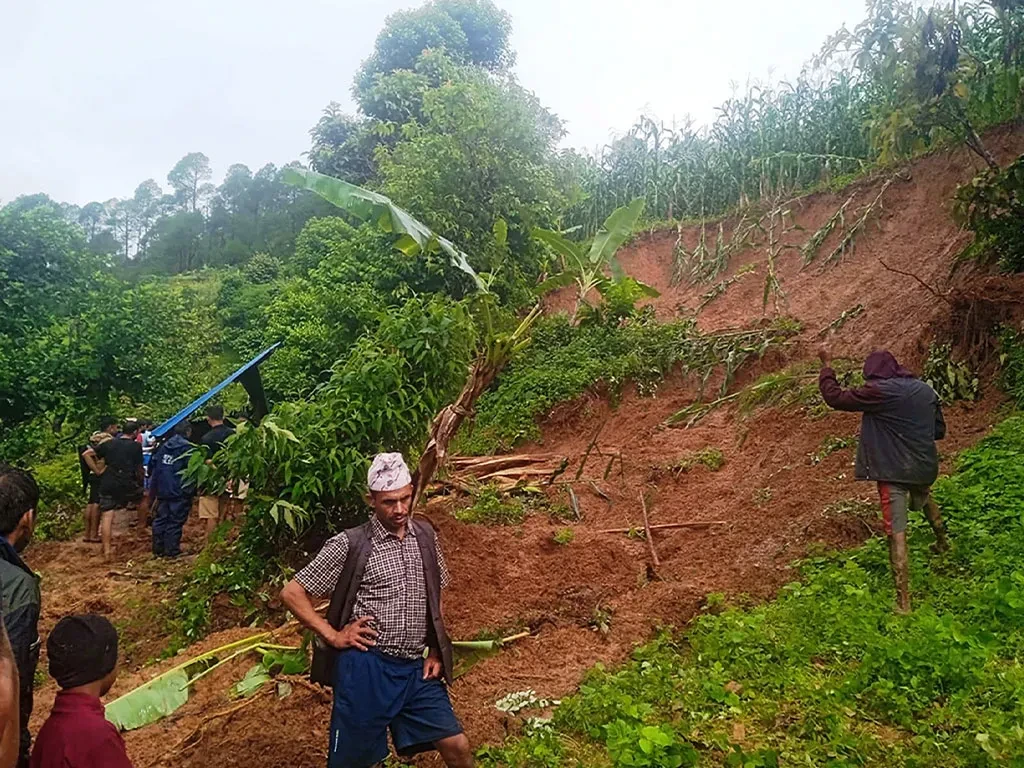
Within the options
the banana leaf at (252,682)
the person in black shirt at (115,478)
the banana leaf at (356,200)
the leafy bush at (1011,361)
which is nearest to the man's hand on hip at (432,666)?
the banana leaf at (252,682)

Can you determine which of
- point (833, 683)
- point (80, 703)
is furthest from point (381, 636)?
point (833, 683)

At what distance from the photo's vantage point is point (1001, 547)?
16.2 feet

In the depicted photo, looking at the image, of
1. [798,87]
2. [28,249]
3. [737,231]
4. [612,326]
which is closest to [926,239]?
[737,231]

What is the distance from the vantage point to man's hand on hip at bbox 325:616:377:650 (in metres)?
2.97

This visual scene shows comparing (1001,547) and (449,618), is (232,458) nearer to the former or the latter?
(449,618)

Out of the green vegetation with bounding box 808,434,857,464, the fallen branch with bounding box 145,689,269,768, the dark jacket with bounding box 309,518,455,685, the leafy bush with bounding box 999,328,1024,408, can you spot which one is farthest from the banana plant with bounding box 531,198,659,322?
the dark jacket with bounding box 309,518,455,685

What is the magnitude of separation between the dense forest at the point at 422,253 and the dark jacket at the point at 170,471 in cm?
222

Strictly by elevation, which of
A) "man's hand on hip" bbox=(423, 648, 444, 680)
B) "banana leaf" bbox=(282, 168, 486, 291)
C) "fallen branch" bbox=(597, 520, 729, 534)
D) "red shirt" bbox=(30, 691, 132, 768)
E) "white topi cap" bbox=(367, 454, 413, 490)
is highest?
"banana leaf" bbox=(282, 168, 486, 291)

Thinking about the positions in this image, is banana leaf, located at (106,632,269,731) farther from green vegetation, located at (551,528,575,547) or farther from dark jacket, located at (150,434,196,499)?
dark jacket, located at (150,434,196,499)

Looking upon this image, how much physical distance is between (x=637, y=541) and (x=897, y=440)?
2963 mm

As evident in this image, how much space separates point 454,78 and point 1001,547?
18369 mm

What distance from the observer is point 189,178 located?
5219 cm

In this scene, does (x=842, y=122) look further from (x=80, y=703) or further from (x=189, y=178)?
(x=189, y=178)

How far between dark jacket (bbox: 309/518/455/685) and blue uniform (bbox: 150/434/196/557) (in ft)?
19.2
